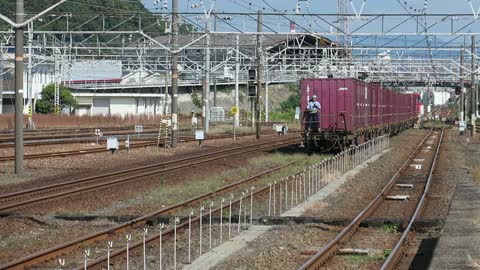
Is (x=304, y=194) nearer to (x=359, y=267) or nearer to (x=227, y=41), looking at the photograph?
(x=359, y=267)

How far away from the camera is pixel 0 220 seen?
1540cm

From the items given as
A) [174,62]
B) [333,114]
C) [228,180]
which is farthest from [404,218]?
[174,62]

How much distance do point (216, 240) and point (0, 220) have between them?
4.38 metres

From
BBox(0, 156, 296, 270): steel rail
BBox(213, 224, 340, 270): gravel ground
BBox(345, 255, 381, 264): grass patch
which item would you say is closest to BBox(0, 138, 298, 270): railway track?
BBox(0, 156, 296, 270): steel rail

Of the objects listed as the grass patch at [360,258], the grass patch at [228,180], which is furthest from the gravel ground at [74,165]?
the grass patch at [360,258]

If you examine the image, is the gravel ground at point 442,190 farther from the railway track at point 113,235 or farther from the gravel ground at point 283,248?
the railway track at point 113,235

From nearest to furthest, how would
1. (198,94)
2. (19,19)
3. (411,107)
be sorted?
(19,19)
(411,107)
(198,94)

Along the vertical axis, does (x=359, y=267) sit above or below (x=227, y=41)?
below

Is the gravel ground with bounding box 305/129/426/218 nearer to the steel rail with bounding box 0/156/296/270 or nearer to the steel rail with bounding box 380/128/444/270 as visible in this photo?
the steel rail with bounding box 380/128/444/270

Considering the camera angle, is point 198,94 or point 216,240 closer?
point 216,240

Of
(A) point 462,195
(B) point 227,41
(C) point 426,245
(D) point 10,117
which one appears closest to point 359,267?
(C) point 426,245

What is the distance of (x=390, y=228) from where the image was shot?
607 inches

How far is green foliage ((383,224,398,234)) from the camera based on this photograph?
49.8 feet

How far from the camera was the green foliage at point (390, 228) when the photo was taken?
15191 mm
